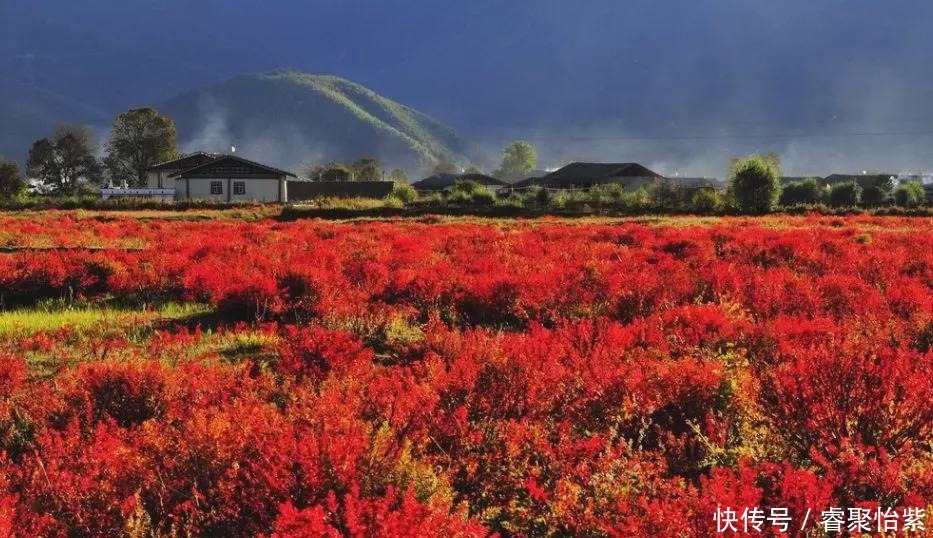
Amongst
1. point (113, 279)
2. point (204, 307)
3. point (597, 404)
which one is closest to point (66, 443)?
point (597, 404)

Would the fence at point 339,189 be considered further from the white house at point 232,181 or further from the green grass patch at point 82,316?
the green grass patch at point 82,316

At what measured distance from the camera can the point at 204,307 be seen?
11.1 meters

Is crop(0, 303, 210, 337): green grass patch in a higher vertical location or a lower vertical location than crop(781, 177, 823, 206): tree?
lower

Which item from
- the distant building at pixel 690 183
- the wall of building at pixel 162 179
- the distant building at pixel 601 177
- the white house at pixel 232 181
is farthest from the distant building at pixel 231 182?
the distant building at pixel 690 183

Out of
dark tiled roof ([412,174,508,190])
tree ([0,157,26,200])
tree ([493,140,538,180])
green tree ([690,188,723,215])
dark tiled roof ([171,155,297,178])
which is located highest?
tree ([493,140,538,180])

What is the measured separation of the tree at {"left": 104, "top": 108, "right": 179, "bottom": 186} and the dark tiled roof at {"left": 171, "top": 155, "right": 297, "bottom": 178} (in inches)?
1162

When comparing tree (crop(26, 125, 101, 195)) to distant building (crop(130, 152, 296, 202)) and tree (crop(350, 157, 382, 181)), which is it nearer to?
distant building (crop(130, 152, 296, 202))

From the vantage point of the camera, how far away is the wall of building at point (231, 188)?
6469 cm

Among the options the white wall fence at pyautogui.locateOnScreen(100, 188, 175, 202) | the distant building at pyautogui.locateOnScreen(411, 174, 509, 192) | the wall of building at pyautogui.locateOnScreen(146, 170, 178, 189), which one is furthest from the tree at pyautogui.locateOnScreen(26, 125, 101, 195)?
the distant building at pyautogui.locateOnScreen(411, 174, 509, 192)

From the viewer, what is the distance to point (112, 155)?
311 ft

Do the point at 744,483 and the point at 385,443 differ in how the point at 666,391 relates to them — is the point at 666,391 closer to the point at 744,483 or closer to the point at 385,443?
the point at 744,483

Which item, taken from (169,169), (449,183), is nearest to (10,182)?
(169,169)

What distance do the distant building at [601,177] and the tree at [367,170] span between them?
135 feet

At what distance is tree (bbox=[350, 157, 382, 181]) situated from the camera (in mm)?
123262
